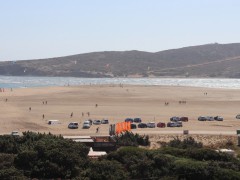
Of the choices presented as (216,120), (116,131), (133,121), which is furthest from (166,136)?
(216,120)

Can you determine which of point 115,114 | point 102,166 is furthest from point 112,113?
point 102,166

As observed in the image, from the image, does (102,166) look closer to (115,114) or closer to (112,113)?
(115,114)

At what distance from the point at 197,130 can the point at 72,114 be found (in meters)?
20.1

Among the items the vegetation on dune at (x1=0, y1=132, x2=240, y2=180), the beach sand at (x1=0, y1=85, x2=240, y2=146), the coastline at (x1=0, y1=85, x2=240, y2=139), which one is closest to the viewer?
the vegetation on dune at (x1=0, y1=132, x2=240, y2=180)

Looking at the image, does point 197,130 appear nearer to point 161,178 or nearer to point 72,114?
point 72,114

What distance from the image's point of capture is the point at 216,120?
57875 mm

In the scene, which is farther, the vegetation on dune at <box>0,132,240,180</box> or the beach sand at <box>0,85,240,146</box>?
the beach sand at <box>0,85,240,146</box>

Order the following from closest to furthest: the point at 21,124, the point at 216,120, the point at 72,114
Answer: the point at 21,124 → the point at 216,120 → the point at 72,114

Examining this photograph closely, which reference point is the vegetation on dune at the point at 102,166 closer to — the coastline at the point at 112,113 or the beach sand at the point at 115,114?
the beach sand at the point at 115,114

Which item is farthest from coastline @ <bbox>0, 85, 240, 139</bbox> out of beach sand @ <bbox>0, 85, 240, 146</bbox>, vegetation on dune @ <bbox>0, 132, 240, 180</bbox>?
vegetation on dune @ <bbox>0, 132, 240, 180</bbox>

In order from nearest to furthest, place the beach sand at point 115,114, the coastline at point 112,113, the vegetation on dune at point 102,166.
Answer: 1. the vegetation on dune at point 102,166
2. the beach sand at point 115,114
3. the coastline at point 112,113

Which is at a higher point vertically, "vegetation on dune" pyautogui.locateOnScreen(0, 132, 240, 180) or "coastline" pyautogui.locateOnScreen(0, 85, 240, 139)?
"vegetation on dune" pyautogui.locateOnScreen(0, 132, 240, 180)

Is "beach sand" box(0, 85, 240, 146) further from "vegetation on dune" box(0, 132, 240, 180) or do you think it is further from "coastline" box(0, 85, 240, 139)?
"vegetation on dune" box(0, 132, 240, 180)

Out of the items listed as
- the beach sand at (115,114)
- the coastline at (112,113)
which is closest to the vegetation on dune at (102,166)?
the beach sand at (115,114)
